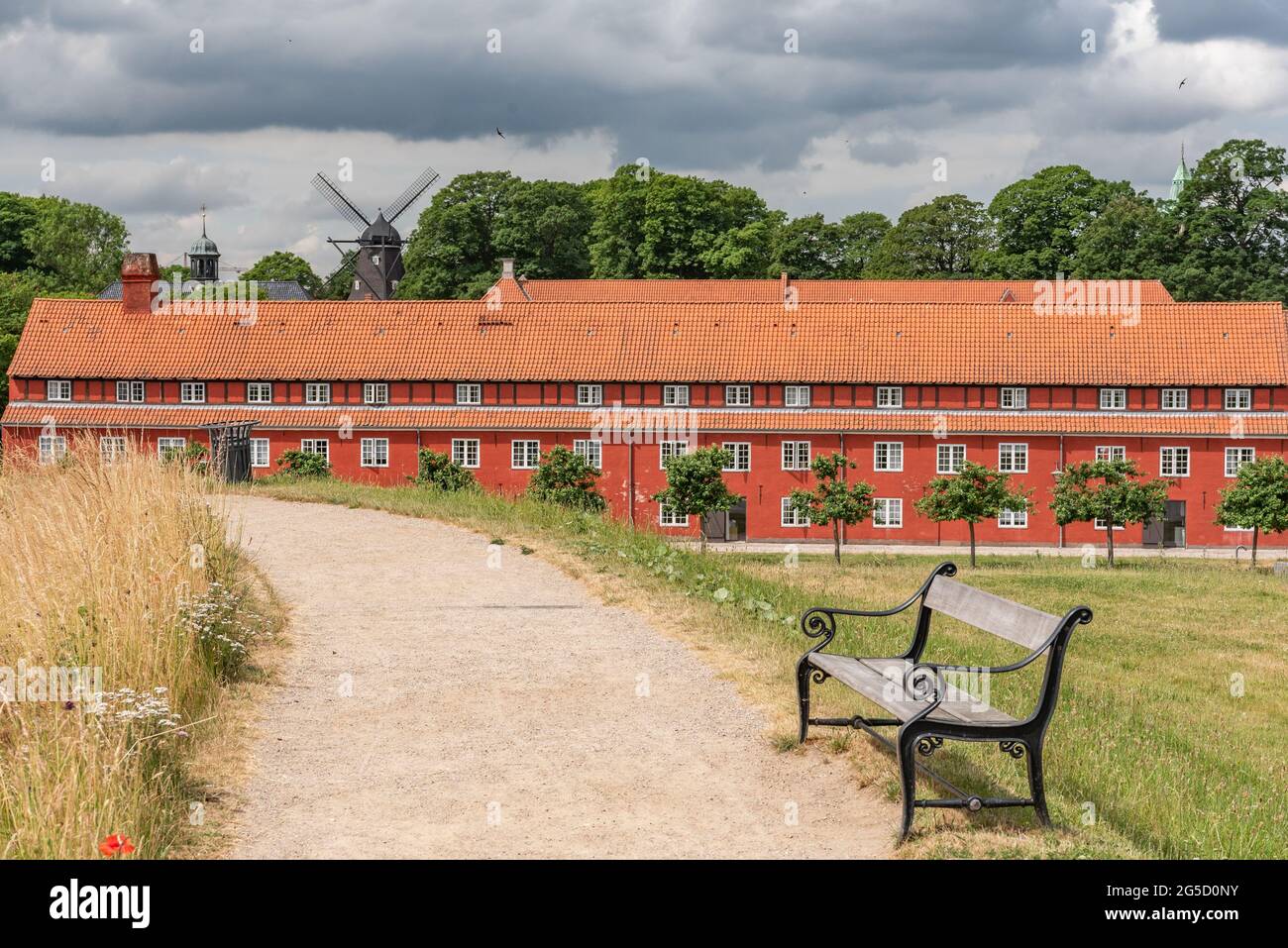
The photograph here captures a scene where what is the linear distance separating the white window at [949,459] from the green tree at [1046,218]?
2474 cm

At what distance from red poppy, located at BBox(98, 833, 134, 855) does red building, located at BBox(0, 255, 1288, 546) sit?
39.7m

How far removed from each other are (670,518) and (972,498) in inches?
401

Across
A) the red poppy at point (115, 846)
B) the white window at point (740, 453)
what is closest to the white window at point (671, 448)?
the white window at point (740, 453)

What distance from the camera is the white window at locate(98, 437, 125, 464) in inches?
424

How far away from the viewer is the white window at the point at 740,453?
45531 mm

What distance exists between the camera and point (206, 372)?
47344 mm

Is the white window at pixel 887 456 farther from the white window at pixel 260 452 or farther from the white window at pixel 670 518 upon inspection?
the white window at pixel 260 452

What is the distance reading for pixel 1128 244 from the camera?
63.8 metres

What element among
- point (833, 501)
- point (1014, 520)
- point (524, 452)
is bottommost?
point (1014, 520)

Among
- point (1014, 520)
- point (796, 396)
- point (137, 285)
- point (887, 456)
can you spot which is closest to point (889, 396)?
point (887, 456)

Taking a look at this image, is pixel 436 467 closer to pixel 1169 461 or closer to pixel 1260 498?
pixel 1169 461

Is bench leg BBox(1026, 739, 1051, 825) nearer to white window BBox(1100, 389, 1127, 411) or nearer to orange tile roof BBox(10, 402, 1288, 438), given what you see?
orange tile roof BBox(10, 402, 1288, 438)
